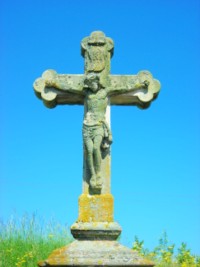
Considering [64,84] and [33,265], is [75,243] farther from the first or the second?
[33,265]

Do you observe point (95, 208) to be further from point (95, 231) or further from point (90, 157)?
point (90, 157)

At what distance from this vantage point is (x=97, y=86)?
6.43 metres

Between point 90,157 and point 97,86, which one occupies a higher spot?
point 97,86

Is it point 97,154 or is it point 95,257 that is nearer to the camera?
point 95,257

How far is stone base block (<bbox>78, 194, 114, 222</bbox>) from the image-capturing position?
6.02 metres

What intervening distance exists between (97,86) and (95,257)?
7.82ft

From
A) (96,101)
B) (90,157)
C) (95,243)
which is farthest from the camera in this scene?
(96,101)

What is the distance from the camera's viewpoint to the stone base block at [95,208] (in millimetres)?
6020

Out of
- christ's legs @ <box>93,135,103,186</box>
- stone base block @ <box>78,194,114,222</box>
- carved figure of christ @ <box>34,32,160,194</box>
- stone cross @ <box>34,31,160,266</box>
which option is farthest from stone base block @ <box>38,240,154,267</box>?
carved figure of christ @ <box>34,32,160,194</box>

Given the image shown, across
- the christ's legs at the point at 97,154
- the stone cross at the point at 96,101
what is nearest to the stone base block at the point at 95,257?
the stone cross at the point at 96,101

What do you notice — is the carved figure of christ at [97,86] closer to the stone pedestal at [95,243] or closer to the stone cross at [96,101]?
the stone cross at [96,101]

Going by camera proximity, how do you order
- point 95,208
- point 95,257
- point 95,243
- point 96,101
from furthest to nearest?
point 96,101
point 95,208
point 95,243
point 95,257

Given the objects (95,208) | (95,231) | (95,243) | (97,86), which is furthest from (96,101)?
(95,243)

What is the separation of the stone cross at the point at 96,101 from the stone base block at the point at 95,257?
14 centimetres
